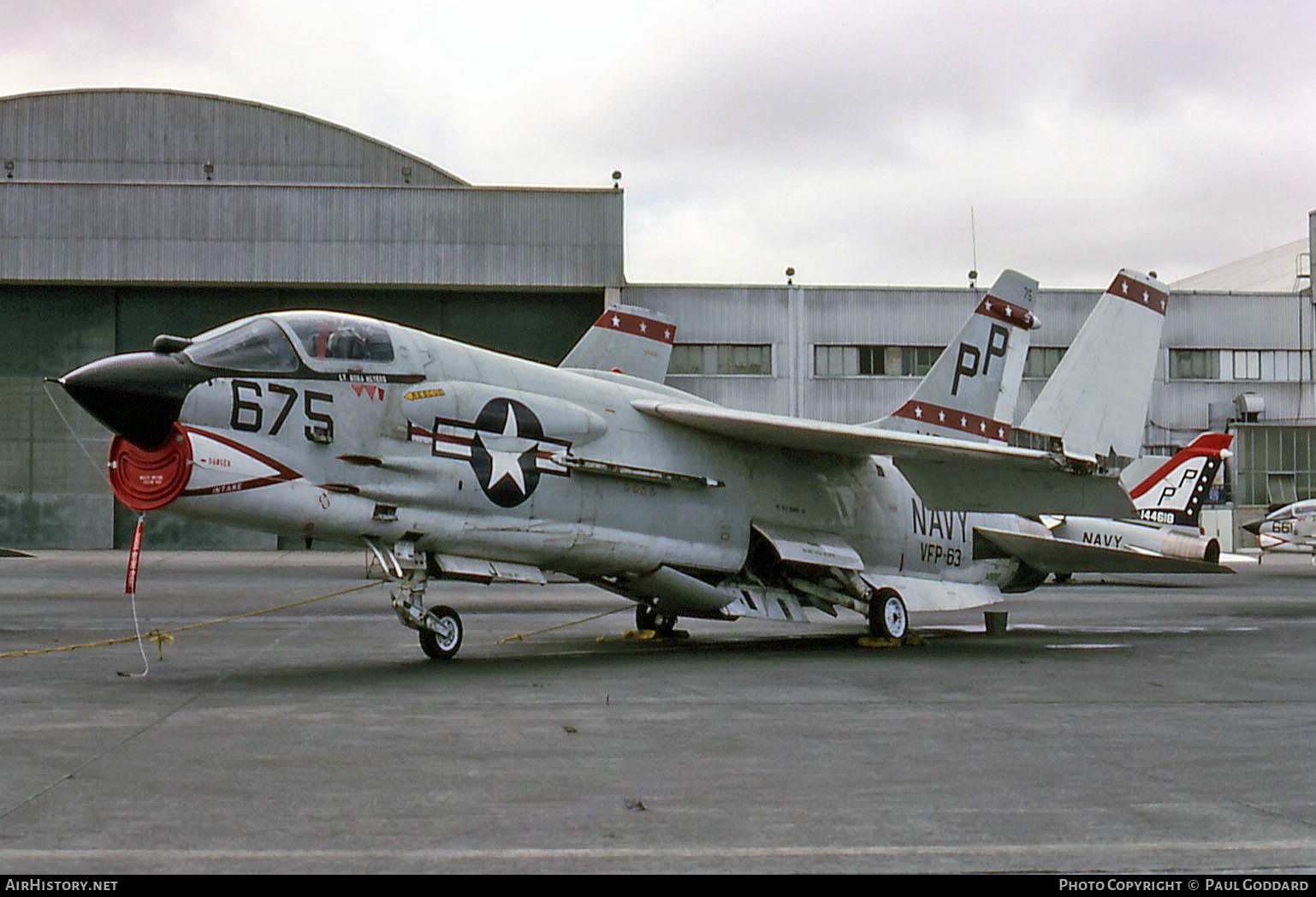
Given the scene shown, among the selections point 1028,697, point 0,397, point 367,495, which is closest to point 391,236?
point 0,397

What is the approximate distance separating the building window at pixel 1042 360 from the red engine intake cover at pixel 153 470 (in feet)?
140

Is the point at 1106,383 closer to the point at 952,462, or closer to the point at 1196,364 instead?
the point at 952,462

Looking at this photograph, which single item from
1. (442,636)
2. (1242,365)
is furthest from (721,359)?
(442,636)

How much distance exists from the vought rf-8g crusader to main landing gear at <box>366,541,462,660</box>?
0.03m

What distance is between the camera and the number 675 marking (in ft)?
36.1

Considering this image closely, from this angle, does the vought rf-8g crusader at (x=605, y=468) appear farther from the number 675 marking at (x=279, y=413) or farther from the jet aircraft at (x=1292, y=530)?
the jet aircraft at (x=1292, y=530)

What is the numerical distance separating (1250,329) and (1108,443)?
3772 cm

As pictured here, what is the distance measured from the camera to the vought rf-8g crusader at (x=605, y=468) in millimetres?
10977

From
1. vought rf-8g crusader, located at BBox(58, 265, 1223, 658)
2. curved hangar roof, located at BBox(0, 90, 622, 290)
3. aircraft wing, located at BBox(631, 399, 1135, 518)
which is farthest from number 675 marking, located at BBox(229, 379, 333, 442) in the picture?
curved hangar roof, located at BBox(0, 90, 622, 290)

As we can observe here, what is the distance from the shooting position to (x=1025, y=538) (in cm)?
1825

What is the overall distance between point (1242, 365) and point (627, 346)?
41768 millimetres

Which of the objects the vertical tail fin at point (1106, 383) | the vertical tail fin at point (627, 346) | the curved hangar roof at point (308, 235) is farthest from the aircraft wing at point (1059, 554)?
the curved hangar roof at point (308, 235)

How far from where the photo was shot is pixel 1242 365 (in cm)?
5178

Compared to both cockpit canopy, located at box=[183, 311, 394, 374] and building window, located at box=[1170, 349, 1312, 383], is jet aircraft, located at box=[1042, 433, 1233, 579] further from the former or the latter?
building window, located at box=[1170, 349, 1312, 383]
